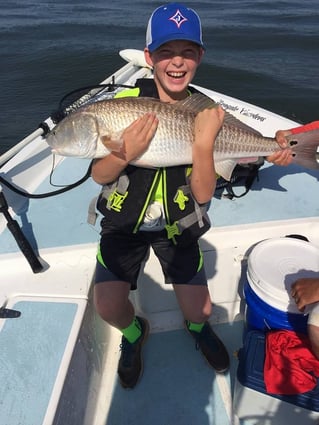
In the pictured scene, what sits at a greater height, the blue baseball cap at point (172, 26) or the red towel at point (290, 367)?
the blue baseball cap at point (172, 26)

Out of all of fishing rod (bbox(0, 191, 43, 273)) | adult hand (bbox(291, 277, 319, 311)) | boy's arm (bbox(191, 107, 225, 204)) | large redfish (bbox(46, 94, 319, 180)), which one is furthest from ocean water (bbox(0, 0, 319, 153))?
adult hand (bbox(291, 277, 319, 311))

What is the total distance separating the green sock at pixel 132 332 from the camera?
8.54ft

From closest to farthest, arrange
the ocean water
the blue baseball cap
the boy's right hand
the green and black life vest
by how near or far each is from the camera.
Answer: the boy's right hand
the blue baseball cap
the green and black life vest
the ocean water

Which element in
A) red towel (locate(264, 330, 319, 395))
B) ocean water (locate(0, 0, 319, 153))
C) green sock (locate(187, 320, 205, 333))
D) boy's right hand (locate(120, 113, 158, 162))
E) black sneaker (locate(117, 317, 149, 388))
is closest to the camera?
red towel (locate(264, 330, 319, 395))

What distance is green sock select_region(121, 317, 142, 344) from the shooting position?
2.60 meters

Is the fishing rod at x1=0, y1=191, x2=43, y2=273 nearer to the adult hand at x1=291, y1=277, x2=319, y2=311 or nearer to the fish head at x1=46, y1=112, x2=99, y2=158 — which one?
the fish head at x1=46, y1=112, x2=99, y2=158

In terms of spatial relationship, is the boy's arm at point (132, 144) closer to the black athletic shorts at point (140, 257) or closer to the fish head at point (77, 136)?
the fish head at point (77, 136)

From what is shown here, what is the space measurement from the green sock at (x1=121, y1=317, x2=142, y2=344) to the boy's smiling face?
171 centimetres

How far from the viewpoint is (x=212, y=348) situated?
267 centimetres

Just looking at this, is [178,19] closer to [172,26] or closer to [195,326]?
[172,26]

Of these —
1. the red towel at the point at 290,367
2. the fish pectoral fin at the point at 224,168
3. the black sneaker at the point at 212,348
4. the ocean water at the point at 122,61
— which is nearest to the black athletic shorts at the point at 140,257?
the black sneaker at the point at 212,348

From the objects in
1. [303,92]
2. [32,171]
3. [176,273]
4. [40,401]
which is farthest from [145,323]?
[303,92]

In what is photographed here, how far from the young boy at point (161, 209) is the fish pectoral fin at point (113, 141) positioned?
4 centimetres

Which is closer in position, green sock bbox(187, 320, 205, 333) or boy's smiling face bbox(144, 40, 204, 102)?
boy's smiling face bbox(144, 40, 204, 102)
